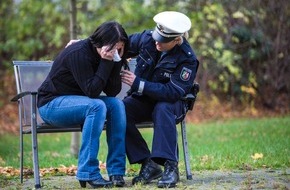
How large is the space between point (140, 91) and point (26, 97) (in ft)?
4.11

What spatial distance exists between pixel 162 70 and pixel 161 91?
0.27m

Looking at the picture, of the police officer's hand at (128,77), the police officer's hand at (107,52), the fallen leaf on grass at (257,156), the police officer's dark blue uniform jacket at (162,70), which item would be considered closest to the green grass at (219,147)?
the fallen leaf on grass at (257,156)

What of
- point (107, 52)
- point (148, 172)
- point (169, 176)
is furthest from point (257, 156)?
point (107, 52)

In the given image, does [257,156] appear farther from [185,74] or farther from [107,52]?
[107,52]

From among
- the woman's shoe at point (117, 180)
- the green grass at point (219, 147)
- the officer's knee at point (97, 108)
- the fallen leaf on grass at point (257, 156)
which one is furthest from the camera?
the fallen leaf on grass at point (257, 156)

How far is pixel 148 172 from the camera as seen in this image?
5.58 meters

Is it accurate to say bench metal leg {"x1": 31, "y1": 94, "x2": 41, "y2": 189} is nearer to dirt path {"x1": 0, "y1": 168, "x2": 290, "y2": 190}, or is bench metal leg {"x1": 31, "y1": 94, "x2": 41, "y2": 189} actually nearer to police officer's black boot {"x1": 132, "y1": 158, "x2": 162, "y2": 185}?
dirt path {"x1": 0, "y1": 168, "x2": 290, "y2": 190}

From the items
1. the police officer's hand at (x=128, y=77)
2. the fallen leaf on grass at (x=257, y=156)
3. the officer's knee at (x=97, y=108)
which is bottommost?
the fallen leaf on grass at (x=257, y=156)

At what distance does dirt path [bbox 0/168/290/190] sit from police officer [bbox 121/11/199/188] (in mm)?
198

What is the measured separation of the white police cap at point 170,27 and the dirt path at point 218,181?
1.21m

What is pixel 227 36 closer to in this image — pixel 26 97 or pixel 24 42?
pixel 24 42

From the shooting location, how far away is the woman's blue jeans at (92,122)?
523 cm

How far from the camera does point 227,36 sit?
1628 centimetres

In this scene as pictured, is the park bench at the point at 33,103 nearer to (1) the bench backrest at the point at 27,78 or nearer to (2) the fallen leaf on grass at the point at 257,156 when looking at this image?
(1) the bench backrest at the point at 27,78
